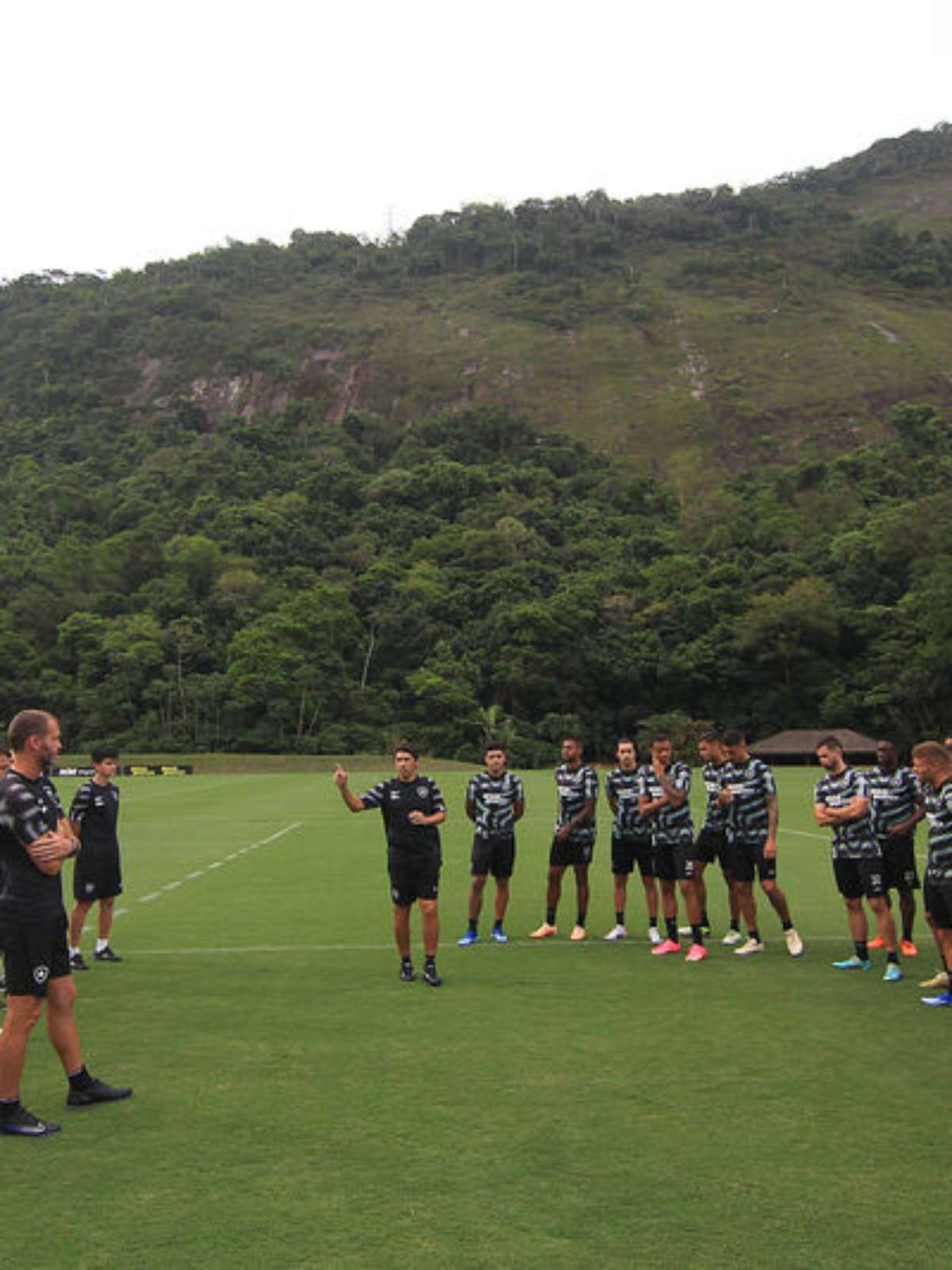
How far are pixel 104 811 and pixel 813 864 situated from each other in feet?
39.4

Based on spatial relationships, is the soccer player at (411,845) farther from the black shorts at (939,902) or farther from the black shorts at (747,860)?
the black shorts at (939,902)

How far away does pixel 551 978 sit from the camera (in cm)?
962

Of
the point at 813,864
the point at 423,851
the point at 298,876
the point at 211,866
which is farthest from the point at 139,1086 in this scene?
the point at 813,864

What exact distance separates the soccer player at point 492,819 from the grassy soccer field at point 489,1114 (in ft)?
2.06

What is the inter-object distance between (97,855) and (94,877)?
0.68 feet

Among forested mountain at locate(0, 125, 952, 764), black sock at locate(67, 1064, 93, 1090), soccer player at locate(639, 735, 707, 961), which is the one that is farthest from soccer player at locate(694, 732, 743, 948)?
forested mountain at locate(0, 125, 952, 764)

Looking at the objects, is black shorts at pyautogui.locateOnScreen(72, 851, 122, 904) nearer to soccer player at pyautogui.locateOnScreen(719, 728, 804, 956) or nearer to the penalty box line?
the penalty box line

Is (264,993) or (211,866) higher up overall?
(264,993)

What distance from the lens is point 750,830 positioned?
10430 mm

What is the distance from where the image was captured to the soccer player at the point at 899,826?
35.0 ft

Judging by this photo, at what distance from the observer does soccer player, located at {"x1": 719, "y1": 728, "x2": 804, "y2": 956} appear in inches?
407

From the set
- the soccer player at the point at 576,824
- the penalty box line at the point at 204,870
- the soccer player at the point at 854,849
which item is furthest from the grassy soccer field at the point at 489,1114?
the penalty box line at the point at 204,870

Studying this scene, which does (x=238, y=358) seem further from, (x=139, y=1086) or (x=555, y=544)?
(x=139, y=1086)

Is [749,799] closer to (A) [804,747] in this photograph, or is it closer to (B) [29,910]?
(B) [29,910]
